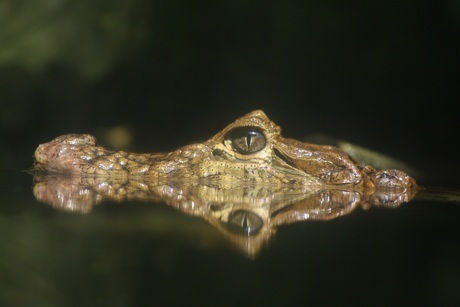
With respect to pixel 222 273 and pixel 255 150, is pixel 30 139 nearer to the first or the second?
pixel 255 150

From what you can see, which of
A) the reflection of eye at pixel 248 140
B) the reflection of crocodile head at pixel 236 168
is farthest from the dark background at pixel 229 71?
the reflection of eye at pixel 248 140

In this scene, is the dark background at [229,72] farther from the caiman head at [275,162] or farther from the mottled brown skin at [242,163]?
the caiman head at [275,162]

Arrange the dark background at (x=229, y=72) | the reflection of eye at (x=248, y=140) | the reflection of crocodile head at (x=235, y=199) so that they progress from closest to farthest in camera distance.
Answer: the reflection of crocodile head at (x=235, y=199), the reflection of eye at (x=248, y=140), the dark background at (x=229, y=72)

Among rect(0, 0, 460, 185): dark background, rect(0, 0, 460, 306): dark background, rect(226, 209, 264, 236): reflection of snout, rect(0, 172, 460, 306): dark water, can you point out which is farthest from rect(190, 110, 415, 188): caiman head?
rect(0, 172, 460, 306): dark water

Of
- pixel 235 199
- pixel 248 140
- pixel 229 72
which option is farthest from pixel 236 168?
pixel 229 72

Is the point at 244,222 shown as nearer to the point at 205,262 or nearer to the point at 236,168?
the point at 205,262

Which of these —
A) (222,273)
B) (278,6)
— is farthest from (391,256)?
(278,6)
